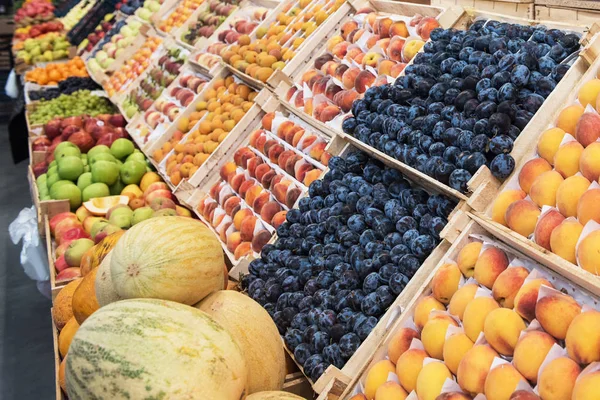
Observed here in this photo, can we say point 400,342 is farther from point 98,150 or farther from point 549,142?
point 98,150

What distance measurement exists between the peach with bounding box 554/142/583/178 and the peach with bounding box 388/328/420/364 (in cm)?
61

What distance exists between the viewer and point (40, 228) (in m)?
3.91

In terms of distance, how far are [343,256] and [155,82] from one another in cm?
354

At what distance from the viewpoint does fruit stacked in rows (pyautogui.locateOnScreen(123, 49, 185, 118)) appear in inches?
199

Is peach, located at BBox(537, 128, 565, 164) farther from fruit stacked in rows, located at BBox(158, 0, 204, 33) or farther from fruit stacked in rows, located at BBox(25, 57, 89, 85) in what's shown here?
fruit stacked in rows, located at BBox(25, 57, 89, 85)

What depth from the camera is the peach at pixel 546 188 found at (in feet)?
5.43

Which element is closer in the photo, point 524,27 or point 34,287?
point 524,27

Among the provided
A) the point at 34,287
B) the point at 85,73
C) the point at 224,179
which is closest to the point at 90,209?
the point at 224,179

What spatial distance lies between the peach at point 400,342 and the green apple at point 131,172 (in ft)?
9.55

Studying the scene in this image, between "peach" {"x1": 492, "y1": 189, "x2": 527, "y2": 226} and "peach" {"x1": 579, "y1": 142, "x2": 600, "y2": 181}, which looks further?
"peach" {"x1": 492, "y1": 189, "x2": 527, "y2": 226}

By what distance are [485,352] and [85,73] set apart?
22.8 feet

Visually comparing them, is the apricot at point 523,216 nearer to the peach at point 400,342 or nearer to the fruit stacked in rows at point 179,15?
the peach at point 400,342

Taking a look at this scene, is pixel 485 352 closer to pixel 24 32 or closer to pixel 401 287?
pixel 401 287

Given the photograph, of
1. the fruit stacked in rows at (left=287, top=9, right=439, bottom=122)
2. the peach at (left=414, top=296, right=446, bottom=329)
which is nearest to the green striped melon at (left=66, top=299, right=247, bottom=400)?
the peach at (left=414, top=296, right=446, bottom=329)
